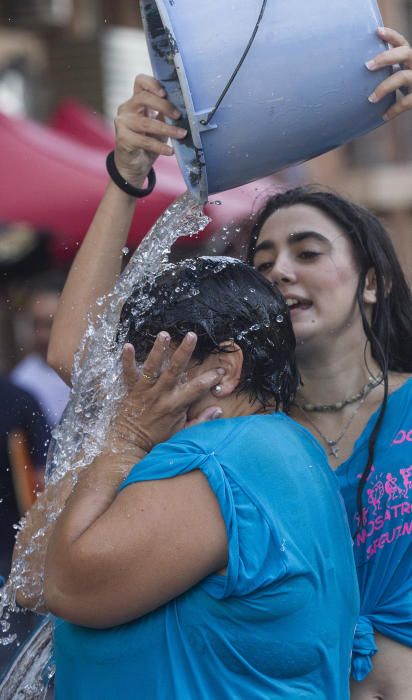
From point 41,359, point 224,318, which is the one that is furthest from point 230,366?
point 41,359

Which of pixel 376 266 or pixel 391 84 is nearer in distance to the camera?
pixel 391 84

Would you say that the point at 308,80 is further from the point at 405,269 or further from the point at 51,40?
the point at 51,40

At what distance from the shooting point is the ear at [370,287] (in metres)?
2.52

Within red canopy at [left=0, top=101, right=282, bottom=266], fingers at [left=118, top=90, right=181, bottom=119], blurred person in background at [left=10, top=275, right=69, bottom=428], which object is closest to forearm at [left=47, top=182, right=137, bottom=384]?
fingers at [left=118, top=90, right=181, bottom=119]

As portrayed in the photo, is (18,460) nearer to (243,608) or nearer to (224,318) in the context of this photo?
(224,318)

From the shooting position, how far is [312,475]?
1731 millimetres

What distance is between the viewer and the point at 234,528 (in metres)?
1.57

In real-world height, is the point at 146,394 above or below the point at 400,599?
above

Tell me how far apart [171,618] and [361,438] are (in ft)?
2.64

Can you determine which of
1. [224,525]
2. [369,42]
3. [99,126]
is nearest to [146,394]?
[224,525]

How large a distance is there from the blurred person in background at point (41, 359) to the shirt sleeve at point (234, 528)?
5.80 feet

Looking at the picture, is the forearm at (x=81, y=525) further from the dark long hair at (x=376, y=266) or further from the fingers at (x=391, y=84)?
the dark long hair at (x=376, y=266)

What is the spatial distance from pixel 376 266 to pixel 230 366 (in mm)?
865

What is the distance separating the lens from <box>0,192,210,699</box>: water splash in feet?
6.44
